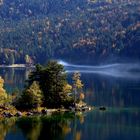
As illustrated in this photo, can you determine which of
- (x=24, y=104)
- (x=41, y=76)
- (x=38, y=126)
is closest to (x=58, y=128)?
(x=38, y=126)

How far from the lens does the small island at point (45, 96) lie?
5487 inches

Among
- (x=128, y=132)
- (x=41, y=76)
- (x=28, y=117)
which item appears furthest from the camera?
(x=41, y=76)

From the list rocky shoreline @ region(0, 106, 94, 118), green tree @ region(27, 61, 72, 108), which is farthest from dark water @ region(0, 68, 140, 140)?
green tree @ region(27, 61, 72, 108)

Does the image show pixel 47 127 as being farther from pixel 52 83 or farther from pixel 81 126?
pixel 52 83

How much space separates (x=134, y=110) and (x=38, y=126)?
124 feet

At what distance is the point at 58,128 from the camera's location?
A: 116 metres

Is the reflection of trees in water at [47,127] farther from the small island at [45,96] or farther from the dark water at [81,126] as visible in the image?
the small island at [45,96]

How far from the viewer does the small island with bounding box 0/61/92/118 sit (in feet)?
457

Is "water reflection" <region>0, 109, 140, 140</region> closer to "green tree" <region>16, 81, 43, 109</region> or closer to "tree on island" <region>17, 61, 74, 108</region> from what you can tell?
"green tree" <region>16, 81, 43, 109</region>

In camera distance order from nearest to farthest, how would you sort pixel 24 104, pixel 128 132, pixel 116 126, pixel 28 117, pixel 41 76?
pixel 128 132 → pixel 116 126 → pixel 28 117 → pixel 24 104 → pixel 41 76

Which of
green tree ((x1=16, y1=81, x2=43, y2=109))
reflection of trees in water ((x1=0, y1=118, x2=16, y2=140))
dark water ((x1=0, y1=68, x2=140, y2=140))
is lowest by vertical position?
dark water ((x1=0, y1=68, x2=140, y2=140))

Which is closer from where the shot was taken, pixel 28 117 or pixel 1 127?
pixel 1 127

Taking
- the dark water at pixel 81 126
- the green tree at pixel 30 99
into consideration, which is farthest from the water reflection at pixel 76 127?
the green tree at pixel 30 99

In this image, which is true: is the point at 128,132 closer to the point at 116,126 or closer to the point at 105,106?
the point at 116,126
